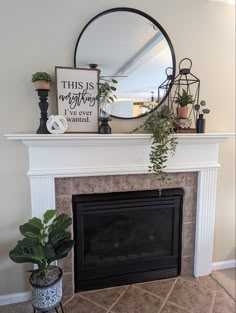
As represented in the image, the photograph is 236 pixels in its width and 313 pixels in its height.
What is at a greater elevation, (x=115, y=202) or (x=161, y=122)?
(x=161, y=122)

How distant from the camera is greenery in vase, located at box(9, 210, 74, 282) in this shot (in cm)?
154

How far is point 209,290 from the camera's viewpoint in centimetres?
204

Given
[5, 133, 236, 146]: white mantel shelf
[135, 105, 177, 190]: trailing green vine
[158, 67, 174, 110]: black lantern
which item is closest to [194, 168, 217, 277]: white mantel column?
[5, 133, 236, 146]: white mantel shelf

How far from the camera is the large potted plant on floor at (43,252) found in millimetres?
1549

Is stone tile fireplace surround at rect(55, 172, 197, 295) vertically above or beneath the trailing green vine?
beneath

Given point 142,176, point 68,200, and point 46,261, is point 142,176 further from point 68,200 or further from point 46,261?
point 46,261

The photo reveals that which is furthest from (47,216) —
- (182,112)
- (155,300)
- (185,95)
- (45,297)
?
(185,95)

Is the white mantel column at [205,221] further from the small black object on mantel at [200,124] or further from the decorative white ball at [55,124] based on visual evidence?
the decorative white ball at [55,124]

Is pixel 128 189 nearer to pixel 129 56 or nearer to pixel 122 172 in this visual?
pixel 122 172

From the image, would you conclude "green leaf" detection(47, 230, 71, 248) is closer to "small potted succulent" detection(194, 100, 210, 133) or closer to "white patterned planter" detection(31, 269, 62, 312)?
"white patterned planter" detection(31, 269, 62, 312)

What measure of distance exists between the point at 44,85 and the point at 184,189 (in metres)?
1.40

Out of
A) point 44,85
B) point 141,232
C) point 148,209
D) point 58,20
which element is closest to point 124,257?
point 141,232

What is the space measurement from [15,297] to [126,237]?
0.98 meters

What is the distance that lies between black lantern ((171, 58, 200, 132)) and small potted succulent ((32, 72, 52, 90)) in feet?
3.33
